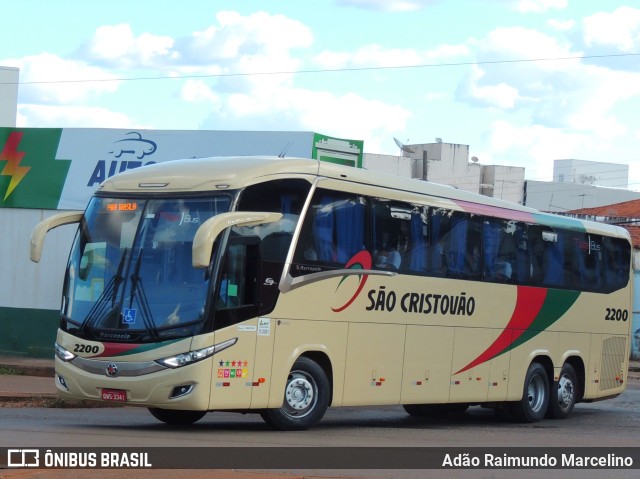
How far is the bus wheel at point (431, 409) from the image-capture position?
19562mm

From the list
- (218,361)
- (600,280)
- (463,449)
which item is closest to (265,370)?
(218,361)

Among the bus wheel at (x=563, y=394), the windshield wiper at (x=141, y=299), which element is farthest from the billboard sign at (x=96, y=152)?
the windshield wiper at (x=141, y=299)

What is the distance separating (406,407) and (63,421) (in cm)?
628

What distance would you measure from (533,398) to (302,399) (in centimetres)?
615

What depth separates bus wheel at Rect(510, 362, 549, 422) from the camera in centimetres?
1917

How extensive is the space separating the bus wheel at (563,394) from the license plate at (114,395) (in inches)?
346

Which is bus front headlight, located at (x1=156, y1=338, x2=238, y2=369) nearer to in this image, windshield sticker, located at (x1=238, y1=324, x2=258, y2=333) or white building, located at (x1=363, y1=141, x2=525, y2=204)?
windshield sticker, located at (x1=238, y1=324, x2=258, y2=333)

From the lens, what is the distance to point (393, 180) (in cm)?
1641

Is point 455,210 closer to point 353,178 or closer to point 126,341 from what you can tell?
point 353,178

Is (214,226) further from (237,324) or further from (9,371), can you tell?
(9,371)

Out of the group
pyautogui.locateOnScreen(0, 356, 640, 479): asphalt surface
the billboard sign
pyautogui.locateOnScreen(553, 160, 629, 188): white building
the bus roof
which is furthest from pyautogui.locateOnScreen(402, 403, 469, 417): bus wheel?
pyautogui.locateOnScreen(553, 160, 629, 188): white building

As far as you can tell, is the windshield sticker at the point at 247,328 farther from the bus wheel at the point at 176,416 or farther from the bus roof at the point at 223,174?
the bus wheel at the point at 176,416

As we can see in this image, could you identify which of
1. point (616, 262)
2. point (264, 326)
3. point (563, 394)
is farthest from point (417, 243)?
point (616, 262)

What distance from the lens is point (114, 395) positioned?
44.7 feet
